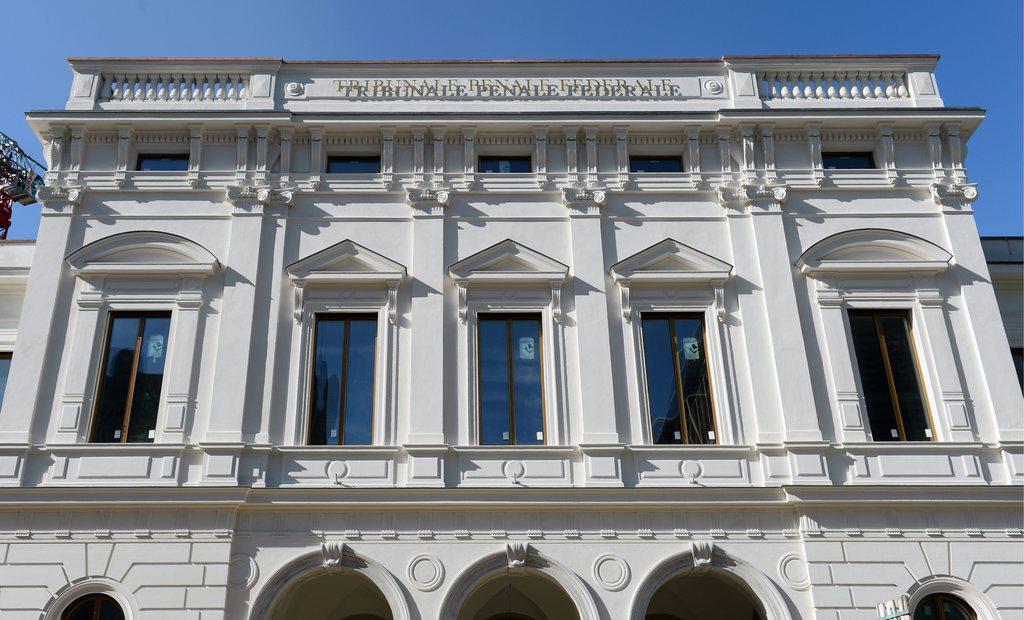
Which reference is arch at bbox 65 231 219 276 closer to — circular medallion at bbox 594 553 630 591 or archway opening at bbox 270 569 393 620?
archway opening at bbox 270 569 393 620

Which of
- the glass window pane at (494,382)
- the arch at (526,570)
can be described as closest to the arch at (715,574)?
the arch at (526,570)

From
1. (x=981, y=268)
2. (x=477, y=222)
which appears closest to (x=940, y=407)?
(x=981, y=268)

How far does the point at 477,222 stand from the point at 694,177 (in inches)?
182

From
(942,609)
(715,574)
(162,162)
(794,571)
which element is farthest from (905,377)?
(162,162)

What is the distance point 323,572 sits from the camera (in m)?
15.0

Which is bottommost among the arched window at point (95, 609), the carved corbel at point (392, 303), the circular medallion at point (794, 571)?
the arched window at point (95, 609)

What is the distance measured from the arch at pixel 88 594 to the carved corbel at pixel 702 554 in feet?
30.3

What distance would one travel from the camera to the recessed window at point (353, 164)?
1877 centimetres

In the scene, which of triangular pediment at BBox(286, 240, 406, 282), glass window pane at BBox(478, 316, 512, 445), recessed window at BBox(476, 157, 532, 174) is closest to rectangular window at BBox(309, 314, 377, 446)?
triangular pediment at BBox(286, 240, 406, 282)

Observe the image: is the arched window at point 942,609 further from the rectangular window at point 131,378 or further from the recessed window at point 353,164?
the rectangular window at point 131,378

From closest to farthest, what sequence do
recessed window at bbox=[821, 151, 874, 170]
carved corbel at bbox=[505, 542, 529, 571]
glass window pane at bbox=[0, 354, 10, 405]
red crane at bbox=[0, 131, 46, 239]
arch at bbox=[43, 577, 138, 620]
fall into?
arch at bbox=[43, 577, 138, 620], carved corbel at bbox=[505, 542, 529, 571], glass window pane at bbox=[0, 354, 10, 405], recessed window at bbox=[821, 151, 874, 170], red crane at bbox=[0, 131, 46, 239]

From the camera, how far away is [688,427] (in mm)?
16391

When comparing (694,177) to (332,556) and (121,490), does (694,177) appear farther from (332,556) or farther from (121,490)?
(121,490)

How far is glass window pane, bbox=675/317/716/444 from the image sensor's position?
16.4m
